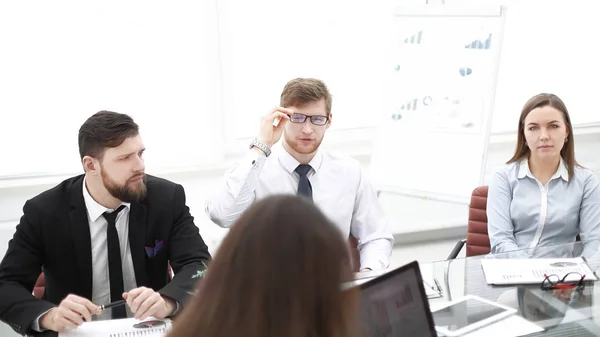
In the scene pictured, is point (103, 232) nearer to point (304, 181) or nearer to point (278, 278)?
point (304, 181)

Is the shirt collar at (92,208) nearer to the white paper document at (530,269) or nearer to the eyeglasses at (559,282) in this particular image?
the white paper document at (530,269)

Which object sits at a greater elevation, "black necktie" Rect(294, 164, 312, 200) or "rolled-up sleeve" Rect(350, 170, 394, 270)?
"black necktie" Rect(294, 164, 312, 200)

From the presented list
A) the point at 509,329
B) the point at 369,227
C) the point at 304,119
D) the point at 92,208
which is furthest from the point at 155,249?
the point at 509,329

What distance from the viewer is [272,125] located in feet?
8.96

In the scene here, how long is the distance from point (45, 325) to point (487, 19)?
2.69 metres

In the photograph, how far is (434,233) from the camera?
4285 mm

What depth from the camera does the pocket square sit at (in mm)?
2357

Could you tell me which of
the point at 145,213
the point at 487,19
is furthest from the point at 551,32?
the point at 145,213

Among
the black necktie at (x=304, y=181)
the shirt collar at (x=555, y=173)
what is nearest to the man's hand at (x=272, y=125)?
the black necktie at (x=304, y=181)

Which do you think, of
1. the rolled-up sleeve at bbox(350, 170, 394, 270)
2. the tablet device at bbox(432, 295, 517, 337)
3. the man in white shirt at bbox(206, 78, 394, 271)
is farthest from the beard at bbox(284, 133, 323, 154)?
the tablet device at bbox(432, 295, 517, 337)

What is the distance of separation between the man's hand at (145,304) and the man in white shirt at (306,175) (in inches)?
33.4

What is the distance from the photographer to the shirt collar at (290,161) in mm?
2832

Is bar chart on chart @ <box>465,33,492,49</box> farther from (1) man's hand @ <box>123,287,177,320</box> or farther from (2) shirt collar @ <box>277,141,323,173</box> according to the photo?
(1) man's hand @ <box>123,287,177,320</box>

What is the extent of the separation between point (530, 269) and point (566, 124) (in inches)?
36.9
